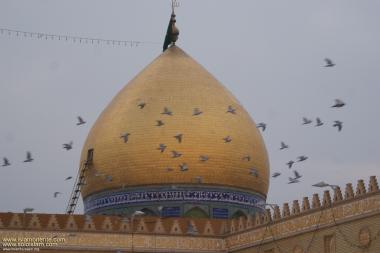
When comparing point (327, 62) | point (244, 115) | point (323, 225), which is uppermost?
point (244, 115)

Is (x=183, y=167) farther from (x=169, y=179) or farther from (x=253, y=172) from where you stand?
(x=253, y=172)

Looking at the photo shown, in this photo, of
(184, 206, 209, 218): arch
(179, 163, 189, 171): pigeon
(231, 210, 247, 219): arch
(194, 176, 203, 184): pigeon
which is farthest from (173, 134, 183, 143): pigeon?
(231, 210, 247, 219): arch

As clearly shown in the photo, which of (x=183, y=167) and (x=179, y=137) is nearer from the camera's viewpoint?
(x=183, y=167)

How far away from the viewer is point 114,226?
32.1 metres

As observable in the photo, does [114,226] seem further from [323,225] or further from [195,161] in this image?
[323,225]

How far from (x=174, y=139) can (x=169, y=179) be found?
152cm

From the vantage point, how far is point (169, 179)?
115 feet

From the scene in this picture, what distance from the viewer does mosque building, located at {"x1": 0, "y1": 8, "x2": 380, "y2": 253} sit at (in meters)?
31.0

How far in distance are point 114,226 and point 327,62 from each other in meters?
12.1

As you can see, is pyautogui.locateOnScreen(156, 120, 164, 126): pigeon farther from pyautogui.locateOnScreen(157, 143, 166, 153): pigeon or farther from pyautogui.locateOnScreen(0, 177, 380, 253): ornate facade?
pyautogui.locateOnScreen(0, 177, 380, 253): ornate facade

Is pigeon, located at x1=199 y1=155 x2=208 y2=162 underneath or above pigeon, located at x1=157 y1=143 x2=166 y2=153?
underneath

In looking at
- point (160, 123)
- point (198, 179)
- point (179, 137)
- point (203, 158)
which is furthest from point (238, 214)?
point (160, 123)

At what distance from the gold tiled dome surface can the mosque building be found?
0.04 metres

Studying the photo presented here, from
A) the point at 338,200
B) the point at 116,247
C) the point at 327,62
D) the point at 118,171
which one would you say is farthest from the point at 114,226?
the point at 327,62
